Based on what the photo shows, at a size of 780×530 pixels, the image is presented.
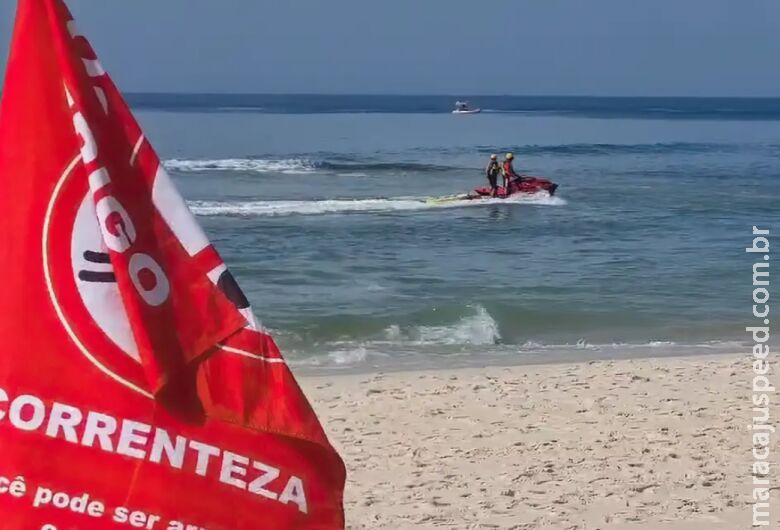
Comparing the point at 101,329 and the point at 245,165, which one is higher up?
the point at 245,165

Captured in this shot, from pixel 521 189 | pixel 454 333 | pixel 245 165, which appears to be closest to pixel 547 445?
pixel 454 333

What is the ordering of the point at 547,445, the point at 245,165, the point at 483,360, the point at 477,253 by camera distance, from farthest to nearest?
1. the point at 245,165
2. the point at 477,253
3. the point at 483,360
4. the point at 547,445

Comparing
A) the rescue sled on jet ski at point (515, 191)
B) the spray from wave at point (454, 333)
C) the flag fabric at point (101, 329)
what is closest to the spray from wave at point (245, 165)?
the rescue sled on jet ski at point (515, 191)

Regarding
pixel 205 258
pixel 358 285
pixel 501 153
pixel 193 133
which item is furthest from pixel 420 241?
pixel 193 133

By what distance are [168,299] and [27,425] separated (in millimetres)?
256

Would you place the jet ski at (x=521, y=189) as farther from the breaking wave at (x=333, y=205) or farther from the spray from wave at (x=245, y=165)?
the spray from wave at (x=245, y=165)

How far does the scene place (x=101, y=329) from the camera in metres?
1.57

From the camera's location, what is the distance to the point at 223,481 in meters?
1.62

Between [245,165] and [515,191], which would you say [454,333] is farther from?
[245,165]

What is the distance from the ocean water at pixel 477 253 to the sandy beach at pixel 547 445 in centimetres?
145

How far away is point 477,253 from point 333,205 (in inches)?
291

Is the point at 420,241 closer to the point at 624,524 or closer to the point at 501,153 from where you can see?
the point at 624,524

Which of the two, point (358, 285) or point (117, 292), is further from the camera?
point (358, 285)

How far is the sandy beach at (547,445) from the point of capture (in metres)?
6.38
